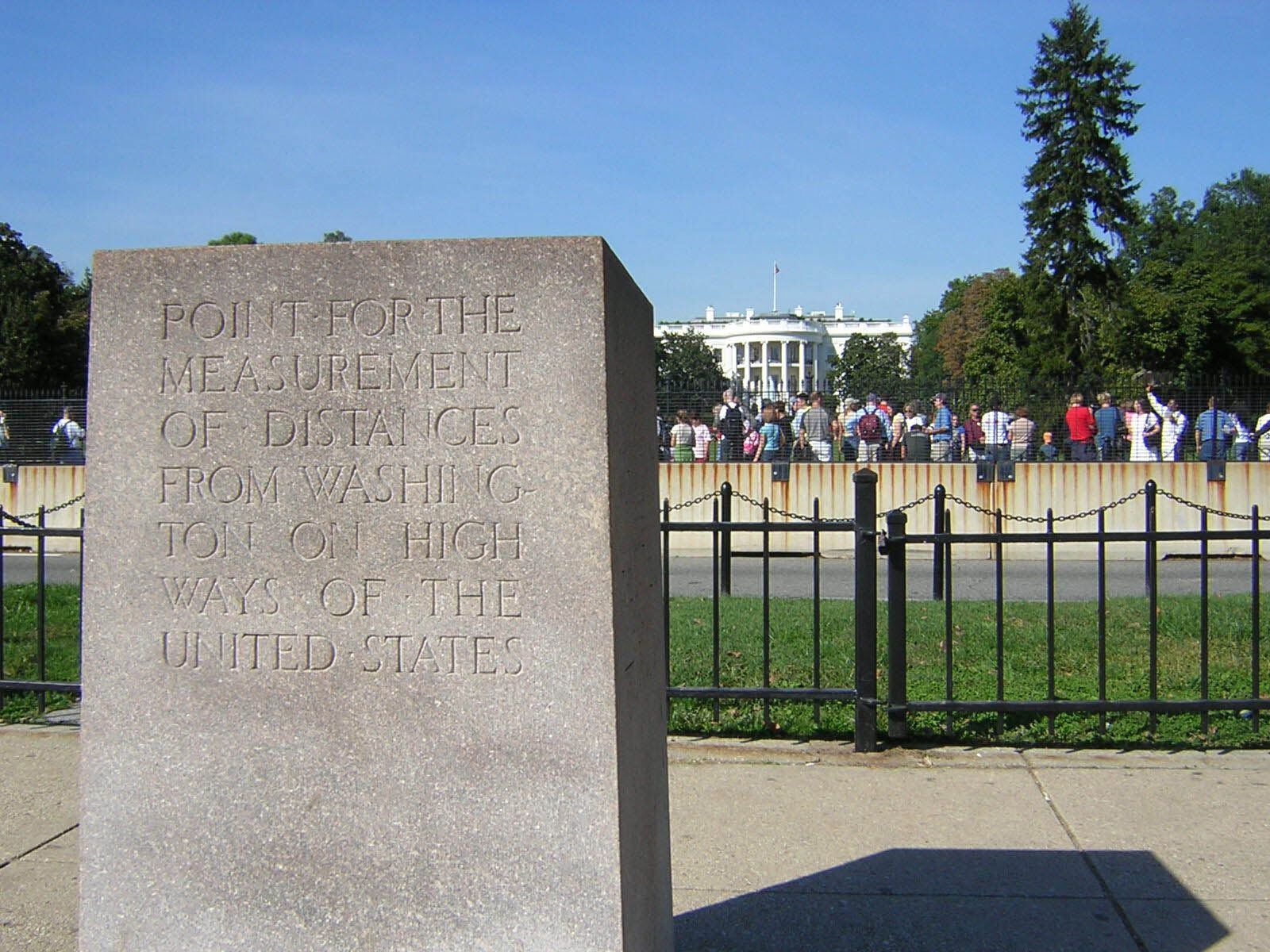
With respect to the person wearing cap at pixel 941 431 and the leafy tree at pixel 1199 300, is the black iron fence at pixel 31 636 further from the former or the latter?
the leafy tree at pixel 1199 300

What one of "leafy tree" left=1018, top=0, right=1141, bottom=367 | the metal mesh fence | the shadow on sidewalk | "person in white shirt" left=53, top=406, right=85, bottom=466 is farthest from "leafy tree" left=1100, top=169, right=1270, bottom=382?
the shadow on sidewalk

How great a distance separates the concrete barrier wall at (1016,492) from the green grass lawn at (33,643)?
342 inches

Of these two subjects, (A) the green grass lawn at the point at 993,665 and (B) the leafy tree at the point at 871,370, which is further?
(B) the leafy tree at the point at 871,370

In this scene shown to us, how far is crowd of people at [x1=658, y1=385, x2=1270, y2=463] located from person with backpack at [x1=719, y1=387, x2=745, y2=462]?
0.01 meters

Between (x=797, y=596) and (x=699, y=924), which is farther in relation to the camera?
(x=797, y=596)

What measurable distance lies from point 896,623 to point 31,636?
7.04m

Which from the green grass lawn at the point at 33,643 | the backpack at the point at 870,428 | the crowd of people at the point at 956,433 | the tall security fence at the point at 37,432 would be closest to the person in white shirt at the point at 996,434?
the crowd of people at the point at 956,433

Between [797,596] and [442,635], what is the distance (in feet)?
32.4

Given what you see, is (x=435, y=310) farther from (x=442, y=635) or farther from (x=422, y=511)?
(x=442, y=635)

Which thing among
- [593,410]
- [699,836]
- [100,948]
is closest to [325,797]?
[100,948]

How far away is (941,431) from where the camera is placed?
60.2ft

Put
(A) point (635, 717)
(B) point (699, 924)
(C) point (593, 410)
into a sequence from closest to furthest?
1. (C) point (593, 410)
2. (A) point (635, 717)
3. (B) point (699, 924)

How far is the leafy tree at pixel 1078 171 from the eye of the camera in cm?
5303

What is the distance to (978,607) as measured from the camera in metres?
11.0
